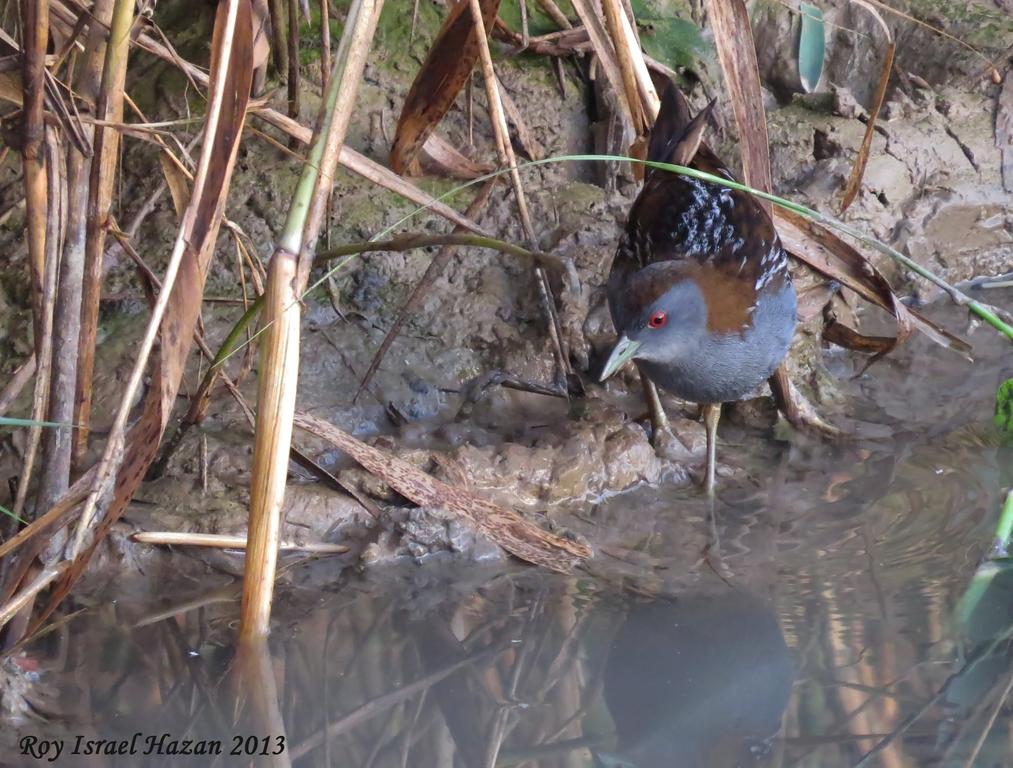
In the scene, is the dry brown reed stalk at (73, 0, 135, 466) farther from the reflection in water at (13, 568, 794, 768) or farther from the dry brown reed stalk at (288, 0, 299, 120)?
the dry brown reed stalk at (288, 0, 299, 120)

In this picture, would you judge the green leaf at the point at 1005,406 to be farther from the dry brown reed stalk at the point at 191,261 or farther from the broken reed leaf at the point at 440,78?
the dry brown reed stalk at the point at 191,261

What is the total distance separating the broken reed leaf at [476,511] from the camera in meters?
3.16

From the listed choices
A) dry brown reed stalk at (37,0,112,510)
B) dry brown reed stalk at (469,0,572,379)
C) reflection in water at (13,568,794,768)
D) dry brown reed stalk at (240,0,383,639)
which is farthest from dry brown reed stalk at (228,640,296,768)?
dry brown reed stalk at (469,0,572,379)

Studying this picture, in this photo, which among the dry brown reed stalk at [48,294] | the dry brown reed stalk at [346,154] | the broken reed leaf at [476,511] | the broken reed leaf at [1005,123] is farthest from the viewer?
the broken reed leaf at [1005,123]

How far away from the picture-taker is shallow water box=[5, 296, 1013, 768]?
2354mm

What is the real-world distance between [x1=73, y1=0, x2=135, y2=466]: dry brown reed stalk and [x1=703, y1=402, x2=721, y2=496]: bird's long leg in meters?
2.04

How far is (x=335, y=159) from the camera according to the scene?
2305 mm

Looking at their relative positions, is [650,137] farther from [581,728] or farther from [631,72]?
[581,728]

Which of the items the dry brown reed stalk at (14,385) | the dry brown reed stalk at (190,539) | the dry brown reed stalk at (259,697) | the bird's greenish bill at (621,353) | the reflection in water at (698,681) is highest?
the bird's greenish bill at (621,353)

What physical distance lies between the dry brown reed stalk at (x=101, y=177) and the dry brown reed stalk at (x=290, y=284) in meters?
0.45

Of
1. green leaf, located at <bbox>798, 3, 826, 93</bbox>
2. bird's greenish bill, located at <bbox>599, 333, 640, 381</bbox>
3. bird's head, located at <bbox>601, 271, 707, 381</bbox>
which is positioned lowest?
bird's greenish bill, located at <bbox>599, 333, 640, 381</bbox>

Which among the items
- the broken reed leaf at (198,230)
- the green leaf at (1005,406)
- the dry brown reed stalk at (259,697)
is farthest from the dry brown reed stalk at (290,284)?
the green leaf at (1005,406)

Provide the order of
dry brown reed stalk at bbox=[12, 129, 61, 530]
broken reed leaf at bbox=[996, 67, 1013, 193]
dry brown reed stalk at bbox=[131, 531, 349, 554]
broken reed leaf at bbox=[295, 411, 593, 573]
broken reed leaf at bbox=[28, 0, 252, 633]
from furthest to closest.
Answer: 1. broken reed leaf at bbox=[996, 67, 1013, 193]
2. broken reed leaf at bbox=[295, 411, 593, 573]
3. dry brown reed stalk at bbox=[131, 531, 349, 554]
4. dry brown reed stalk at bbox=[12, 129, 61, 530]
5. broken reed leaf at bbox=[28, 0, 252, 633]

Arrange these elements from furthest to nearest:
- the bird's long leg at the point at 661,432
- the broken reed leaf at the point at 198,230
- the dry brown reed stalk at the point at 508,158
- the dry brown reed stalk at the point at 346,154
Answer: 1. the bird's long leg at the point at 661,432
2. the dry brown reed stalk at the point at 508,158
3. the dry brown reed stalk at the point at 346,154
4. the broken reed leaf at the point at 198,230
